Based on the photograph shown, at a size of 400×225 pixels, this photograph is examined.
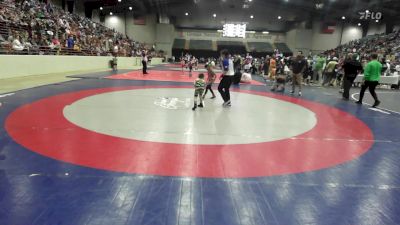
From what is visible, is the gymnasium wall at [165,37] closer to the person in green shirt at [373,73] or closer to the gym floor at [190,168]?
the person in green shirt at [373,73]

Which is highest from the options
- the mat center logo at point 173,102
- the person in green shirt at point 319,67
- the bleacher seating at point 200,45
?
the bleacher seating at point 200,45

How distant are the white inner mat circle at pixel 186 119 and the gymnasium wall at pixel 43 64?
6.70 metres

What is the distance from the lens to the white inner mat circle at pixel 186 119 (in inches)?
190

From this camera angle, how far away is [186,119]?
19.6ft

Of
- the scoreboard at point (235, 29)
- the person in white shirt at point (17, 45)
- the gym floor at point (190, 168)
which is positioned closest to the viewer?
the gym floor at point (190, 168)

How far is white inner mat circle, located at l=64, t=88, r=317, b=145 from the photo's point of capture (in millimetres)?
4816

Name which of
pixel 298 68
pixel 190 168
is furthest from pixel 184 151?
pixel 298 68

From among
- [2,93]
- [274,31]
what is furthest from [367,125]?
[274,31]

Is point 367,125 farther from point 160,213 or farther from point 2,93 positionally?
point 2,93

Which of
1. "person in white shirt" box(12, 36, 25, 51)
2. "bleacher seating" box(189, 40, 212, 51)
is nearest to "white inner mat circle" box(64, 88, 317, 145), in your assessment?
"person in white shirt" box(12, 36, 25, 51)

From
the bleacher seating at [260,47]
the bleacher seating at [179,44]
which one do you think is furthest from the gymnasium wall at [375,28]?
the bleacher seating at [179,44]

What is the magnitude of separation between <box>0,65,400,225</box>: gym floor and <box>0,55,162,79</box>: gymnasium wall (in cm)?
696

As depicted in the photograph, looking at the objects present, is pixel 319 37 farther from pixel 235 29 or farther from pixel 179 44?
pixel 179 44

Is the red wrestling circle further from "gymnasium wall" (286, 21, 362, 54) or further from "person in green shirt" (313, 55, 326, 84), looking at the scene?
"gymnasium wall" (286, 21, 362, 54)
